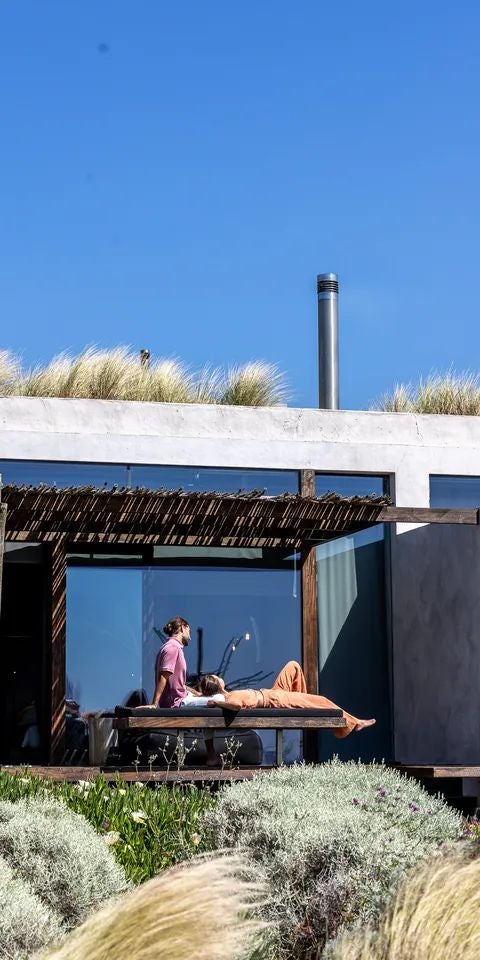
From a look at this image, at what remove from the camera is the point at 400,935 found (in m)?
3.68

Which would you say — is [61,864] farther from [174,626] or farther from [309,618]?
[309,618]

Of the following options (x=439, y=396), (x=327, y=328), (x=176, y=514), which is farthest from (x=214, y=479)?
(x=327, y=328)

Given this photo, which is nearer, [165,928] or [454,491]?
[165,928]

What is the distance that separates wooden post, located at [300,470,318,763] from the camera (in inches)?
485

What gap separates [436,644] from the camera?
12.6 meters

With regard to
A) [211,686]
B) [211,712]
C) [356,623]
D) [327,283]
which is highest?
[327,283]

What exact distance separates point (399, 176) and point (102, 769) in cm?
910

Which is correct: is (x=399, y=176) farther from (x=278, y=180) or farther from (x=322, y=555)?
(x=322, y=555)

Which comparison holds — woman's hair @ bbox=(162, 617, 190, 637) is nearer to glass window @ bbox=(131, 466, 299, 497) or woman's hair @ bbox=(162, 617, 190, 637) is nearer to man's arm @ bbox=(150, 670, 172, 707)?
man's arm @ bbox=(150, 670, 172, 707)

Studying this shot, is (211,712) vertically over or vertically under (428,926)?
over

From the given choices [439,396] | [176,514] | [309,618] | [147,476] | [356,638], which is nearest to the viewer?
[176,514]

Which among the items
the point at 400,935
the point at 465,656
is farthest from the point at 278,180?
the point at 400,935

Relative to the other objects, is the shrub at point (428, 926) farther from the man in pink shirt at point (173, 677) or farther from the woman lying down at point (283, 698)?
the man in pink shirt at point (173, 677)

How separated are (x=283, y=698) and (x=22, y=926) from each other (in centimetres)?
622
